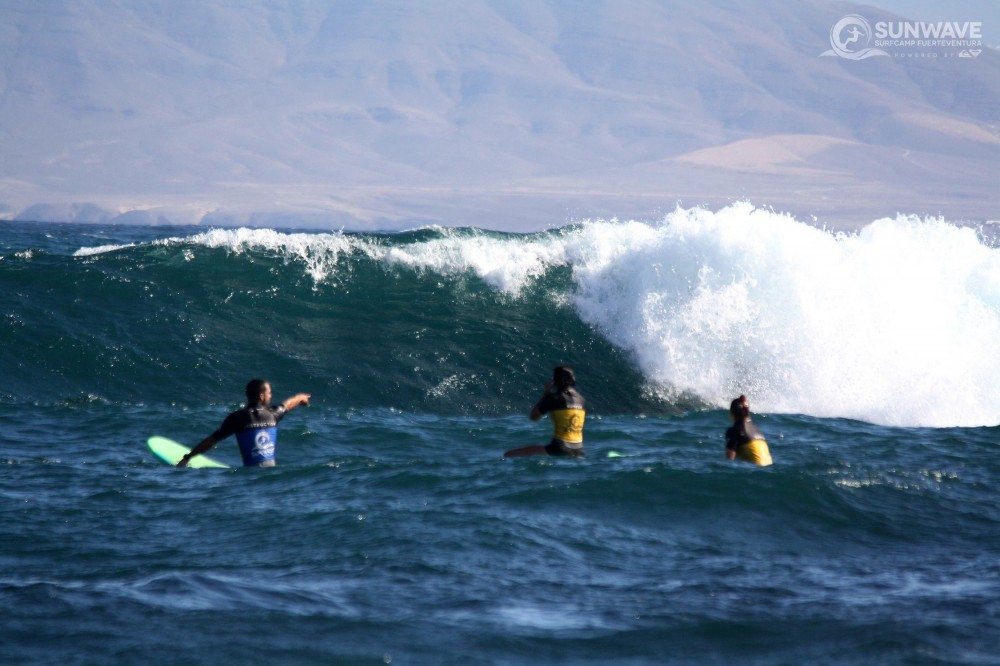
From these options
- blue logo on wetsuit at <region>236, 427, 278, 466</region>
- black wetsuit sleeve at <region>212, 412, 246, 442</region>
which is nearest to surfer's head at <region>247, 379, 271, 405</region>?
black wetsuit sleeve at <region>212, 412, 246, 442</region>

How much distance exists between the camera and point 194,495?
1026cm

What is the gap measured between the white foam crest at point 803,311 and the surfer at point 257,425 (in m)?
8.84

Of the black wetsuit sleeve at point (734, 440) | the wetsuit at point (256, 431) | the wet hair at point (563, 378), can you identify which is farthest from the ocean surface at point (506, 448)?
the wet hair at point (563, 378)

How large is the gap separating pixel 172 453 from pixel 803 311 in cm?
1178

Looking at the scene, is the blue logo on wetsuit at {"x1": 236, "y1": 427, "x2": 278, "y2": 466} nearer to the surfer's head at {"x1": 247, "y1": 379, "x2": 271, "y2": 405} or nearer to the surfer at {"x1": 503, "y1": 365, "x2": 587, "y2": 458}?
the surfer's head at {"x1": 247, "y1": 379, "x2": 271, "y2": 405}

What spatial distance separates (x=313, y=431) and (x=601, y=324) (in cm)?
787

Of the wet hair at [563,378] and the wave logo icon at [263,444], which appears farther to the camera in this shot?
the wet hair at [563,378]

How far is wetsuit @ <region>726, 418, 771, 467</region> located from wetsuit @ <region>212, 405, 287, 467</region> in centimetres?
444

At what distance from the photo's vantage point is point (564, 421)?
12.2 metres

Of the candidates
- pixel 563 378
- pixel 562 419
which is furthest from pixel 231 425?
pixel 563 378

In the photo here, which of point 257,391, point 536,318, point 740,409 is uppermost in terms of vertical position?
point 536,318

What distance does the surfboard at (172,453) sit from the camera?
38.7ft

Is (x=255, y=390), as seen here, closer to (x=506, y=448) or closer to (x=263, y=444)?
(x=263, y=444)

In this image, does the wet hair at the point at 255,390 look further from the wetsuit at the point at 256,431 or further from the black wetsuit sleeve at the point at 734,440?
the black wetsuit sleeve at the point at 734,440
